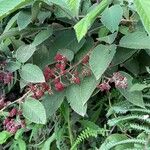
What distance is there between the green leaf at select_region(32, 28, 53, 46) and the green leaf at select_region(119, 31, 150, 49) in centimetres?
22

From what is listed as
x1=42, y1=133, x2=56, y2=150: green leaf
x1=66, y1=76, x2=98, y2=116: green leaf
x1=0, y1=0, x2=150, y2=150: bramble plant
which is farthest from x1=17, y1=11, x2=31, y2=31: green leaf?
x1=42, y1=133, x2=56, y2=150: green leaf

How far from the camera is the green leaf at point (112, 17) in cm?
104

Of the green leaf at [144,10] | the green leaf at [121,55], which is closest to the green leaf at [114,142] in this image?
the green leaf at [121,55]

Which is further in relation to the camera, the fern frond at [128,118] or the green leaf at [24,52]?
the green leaf at [24,52]

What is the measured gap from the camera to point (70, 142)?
122 centimetres

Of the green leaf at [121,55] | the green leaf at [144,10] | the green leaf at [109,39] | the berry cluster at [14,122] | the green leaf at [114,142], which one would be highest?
the green leaf at [144,10]

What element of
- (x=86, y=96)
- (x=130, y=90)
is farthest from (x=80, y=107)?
(x=130, y=90)

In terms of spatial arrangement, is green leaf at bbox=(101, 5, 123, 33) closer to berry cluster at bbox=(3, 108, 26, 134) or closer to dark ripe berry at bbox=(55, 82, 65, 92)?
dark ripe berry at bbox=(55, 82, 65, 92)

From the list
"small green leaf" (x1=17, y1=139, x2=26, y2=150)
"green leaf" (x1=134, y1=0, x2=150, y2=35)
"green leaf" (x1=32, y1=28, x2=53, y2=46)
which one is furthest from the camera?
"small green leaf" (x1=17, y1=139, x2=26, y2=150)

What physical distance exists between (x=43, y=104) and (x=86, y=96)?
0.14m

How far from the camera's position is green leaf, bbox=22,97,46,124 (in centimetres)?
109

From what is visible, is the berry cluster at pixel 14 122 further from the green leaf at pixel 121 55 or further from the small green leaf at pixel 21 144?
the green leaf at pixel 121 55

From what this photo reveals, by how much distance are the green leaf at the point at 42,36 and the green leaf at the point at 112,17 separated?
0.60ft

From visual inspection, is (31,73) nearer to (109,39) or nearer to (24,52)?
(24,52)
